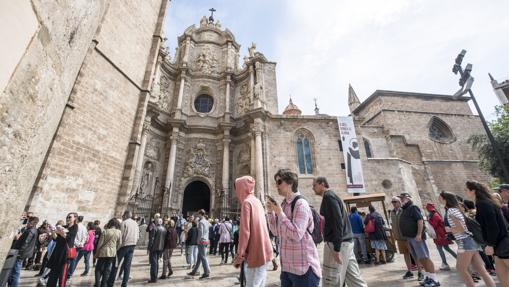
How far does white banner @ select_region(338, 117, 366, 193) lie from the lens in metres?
15.7

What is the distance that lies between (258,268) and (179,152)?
16.4m

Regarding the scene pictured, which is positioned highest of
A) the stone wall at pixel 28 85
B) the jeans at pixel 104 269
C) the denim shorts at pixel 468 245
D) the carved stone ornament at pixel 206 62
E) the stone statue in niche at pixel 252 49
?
the stone statue in niche at pixel 252 49

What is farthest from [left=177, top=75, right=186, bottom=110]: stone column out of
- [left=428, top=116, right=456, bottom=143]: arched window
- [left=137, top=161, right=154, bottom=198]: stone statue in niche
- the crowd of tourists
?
[left=428, top=116, right=456, bottom=143]: arched window

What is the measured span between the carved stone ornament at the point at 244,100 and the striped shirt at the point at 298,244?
1730cm

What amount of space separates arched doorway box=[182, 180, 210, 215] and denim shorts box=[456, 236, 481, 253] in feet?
→ 52.3

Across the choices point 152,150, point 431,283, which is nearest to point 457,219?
point 431,283

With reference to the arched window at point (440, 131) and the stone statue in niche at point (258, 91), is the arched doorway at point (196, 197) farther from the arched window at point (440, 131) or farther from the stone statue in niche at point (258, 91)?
the arched window at point (440, 131)

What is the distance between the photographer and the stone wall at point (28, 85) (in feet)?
5.30

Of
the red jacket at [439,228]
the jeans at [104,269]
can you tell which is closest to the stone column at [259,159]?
the red jacket at [439,228]

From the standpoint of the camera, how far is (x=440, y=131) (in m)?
25.3

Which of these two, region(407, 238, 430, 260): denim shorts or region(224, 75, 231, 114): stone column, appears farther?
region(224, 75, 231, 114): stone column

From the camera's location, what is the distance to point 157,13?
11453 mm

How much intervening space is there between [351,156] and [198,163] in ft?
38.8

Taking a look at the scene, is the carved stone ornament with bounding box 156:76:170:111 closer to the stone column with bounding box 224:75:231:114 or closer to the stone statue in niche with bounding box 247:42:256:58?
the stone column with bounding box 224:75:231:114
